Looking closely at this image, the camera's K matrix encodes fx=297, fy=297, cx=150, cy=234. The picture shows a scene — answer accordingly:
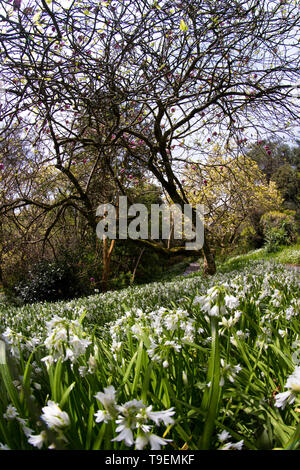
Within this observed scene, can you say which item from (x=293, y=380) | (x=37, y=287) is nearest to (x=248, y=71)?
(x=293, y=380)

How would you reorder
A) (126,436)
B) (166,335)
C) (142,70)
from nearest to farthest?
(126,436)
(166,335)
(142,70)

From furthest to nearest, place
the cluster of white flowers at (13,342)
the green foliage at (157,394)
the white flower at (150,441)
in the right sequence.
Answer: the cluster of white flowers at (13,342)
the green foliage at (157,394)
the white flower at (150,441)

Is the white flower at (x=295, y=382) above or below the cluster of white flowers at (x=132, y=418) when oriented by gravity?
above

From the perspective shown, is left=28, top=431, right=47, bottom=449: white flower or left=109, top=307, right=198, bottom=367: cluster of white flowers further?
left=109, top=307, right=198, bottom=367: cluster of white flowers

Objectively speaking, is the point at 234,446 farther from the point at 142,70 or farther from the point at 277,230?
the point at 277,230

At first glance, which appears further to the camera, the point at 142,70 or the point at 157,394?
the point at 142,70

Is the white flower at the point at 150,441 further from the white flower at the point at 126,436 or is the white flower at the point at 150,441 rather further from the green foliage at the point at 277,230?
the green foliage at the point at 277,230

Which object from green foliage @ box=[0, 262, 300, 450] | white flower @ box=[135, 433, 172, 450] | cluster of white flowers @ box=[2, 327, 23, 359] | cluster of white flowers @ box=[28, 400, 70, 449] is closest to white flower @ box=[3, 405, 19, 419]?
green foliage @ box=[0, 262, 300, 450]

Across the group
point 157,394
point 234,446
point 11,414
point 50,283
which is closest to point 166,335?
point 157,394

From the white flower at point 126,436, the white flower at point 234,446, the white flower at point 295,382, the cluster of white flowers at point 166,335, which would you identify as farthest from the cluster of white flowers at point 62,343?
the white flower at point 295,382

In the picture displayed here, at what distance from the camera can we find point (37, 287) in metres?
8.65

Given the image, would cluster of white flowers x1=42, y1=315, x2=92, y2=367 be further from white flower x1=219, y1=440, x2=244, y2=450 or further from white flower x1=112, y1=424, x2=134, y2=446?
white flower x1=219, y1=440, x2=244, y2=450

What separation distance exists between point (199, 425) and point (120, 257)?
11464mm
